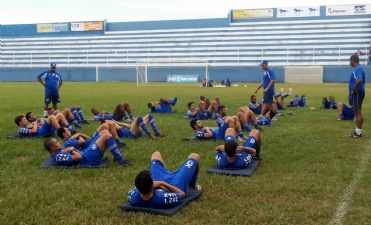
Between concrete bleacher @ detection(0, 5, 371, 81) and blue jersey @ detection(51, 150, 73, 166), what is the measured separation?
219 ft

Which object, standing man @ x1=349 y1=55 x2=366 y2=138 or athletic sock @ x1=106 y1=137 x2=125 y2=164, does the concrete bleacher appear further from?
athletic sock @ x1=106 y1=137 x2=125 y2=164

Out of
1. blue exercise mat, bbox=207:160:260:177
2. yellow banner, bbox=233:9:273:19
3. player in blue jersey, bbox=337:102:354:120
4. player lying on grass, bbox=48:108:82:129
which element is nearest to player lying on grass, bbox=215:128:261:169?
blue exercise mat, bbox=207:160:260:177

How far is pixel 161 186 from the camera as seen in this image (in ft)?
19.7

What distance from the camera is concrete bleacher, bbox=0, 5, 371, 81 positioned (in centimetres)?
7975

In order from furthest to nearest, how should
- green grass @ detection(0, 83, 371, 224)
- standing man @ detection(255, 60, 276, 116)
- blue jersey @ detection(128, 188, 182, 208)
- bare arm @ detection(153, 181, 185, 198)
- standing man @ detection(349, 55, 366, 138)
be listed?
standing man @ detection(255, 60, 276, 116)
standing man @ detection(349, 55, 366, 138)
bare arm @ detection(153, 181, 185, 198)
blue jersey @ detection(128, 188, 182, 208)
green grass @ detection(0, 83, 371, 224)

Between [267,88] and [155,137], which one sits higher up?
[267,88]

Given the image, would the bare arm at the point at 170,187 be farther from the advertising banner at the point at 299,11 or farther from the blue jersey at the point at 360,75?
the advertising banner at the point at 299,11

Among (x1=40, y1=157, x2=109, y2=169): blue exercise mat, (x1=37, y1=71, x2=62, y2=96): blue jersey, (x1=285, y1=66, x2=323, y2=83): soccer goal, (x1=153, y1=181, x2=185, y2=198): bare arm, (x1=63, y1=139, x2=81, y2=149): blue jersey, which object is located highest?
(x1=285, y1=66, x2=323, y2=83): soccer goal

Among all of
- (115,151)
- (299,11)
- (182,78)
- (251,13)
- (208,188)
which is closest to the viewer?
(208,188)

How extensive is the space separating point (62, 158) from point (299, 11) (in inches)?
3478

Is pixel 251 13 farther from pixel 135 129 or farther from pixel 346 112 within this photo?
pixel 135 129

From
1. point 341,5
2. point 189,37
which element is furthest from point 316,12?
point 189,37

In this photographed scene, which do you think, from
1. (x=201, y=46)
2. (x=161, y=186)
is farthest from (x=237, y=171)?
(x=201, y=46)

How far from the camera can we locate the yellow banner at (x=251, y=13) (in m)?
89.8
